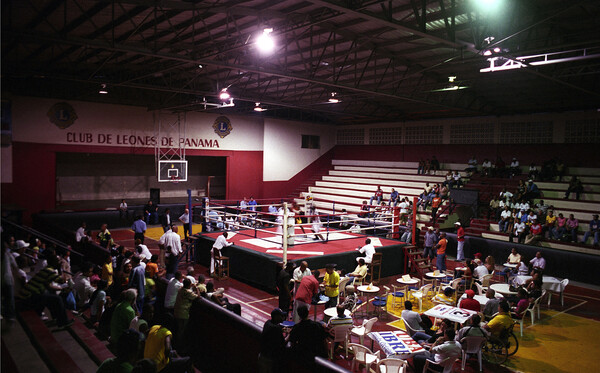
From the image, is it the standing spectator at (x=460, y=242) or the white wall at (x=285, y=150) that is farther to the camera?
the white wall at (x=285, y=150)

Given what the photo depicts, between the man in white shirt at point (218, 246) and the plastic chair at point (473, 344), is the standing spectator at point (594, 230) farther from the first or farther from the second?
the man in white shirt at point (218, 246)

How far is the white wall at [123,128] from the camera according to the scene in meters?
18.0

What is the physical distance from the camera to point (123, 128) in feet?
68.0

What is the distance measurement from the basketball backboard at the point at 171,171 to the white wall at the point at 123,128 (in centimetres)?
206

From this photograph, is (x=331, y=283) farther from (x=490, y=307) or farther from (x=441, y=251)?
(x=441, y=251)

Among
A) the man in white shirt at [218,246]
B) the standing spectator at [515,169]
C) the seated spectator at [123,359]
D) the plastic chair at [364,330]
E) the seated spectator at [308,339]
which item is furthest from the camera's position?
the standing spectator at [515,169]

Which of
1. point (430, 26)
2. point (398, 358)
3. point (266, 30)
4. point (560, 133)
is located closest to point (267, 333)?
point (398, 358)

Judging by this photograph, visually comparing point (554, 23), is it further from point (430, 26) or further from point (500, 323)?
point (500, 323)

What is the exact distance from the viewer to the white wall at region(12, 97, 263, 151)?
18.0m

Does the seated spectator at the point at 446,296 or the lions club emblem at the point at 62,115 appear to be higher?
the lions club emblem at the point at 62,115

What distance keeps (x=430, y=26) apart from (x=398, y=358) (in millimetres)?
10270

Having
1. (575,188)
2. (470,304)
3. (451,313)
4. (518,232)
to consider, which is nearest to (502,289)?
(470,304)

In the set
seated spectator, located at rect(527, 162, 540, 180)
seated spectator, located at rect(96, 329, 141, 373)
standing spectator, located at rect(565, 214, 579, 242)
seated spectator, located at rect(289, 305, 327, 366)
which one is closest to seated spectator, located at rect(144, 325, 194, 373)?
seated spectator, located at rect(96, 329, 141, 373)

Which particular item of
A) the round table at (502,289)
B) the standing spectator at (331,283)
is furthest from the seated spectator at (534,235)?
the standing spectator at (331,283)
